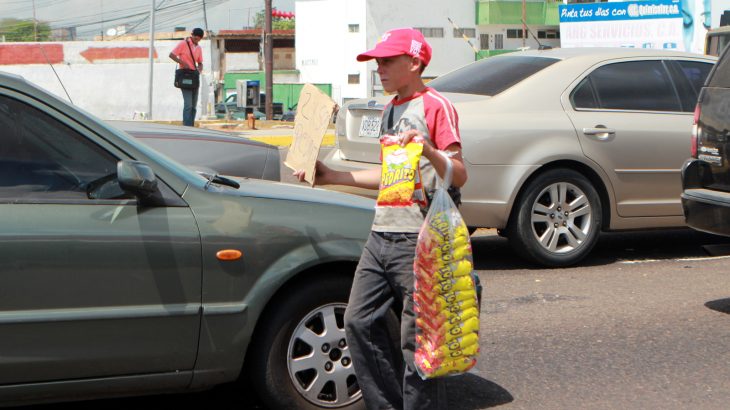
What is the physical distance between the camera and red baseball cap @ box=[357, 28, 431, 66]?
4.19m

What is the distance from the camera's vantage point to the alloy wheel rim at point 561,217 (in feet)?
26.8

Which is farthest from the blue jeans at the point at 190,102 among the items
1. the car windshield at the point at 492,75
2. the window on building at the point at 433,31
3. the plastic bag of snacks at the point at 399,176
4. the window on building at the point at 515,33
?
the window on building at the point at 515,33

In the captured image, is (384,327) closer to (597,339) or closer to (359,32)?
(597,339)

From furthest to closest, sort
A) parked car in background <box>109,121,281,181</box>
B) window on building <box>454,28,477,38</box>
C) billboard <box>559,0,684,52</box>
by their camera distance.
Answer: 1. window on building <box>454,28,477,38</box>
2. billboard <box>559,0,684,52</box>
3. parked car in background <box>109,121,281,181</box>

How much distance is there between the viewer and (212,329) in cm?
447

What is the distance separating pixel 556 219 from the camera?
8.23 m

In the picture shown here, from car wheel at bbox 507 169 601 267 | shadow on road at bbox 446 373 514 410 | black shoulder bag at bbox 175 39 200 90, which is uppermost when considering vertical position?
black shoulder bag at bbox 175 39 200 90

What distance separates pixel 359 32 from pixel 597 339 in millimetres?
61946

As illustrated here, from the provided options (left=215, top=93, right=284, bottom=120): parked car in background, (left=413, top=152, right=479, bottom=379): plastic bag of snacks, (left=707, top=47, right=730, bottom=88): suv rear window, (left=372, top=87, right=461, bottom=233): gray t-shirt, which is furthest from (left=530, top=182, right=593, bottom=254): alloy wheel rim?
(left=215, top=93, right=284, bottom=120): parked car in background

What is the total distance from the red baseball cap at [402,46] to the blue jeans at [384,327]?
0.70 m

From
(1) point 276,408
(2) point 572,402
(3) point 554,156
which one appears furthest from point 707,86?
(1) point 276,408

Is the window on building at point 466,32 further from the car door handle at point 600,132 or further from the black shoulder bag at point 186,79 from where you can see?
the car door handle at point 600,132

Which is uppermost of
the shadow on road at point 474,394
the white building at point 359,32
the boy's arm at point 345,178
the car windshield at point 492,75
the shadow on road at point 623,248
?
the white building at point 359,32

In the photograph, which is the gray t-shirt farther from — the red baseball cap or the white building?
the white building
